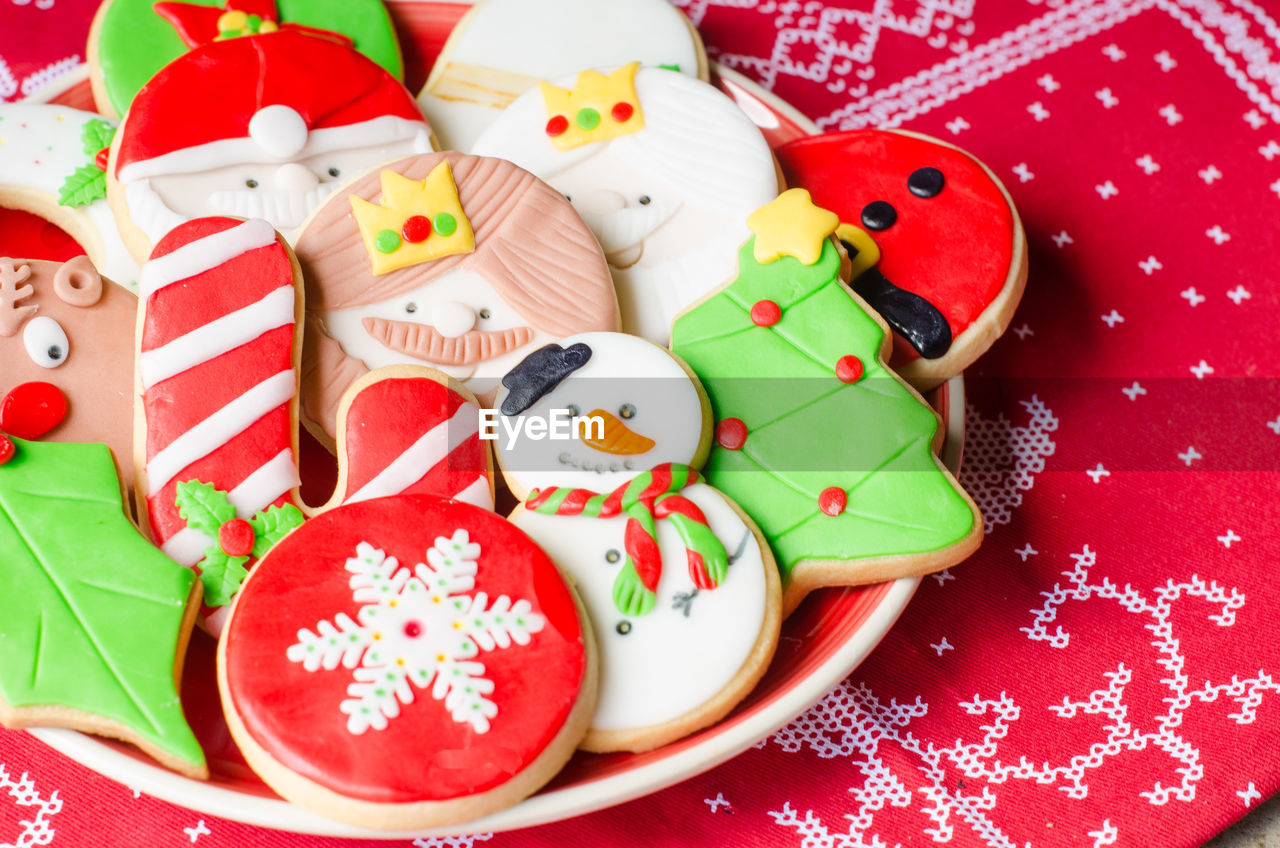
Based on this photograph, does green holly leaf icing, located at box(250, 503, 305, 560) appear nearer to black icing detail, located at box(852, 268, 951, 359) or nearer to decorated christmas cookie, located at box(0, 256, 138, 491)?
decorated christmas cookie, located at box(0, 256, 138, 491)

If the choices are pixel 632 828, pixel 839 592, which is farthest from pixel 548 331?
pixel 632 828

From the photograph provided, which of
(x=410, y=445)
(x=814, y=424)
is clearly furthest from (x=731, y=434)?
(x=410, y=445)

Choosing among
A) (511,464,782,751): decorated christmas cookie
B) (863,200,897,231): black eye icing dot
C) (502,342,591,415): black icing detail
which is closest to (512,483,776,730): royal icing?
(511,464,782,751): decorated christmas cookie

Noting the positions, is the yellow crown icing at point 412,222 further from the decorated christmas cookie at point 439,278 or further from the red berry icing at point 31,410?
the red berry icing at point 31,410

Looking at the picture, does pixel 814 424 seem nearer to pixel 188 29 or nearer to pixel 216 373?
pixel 216 373

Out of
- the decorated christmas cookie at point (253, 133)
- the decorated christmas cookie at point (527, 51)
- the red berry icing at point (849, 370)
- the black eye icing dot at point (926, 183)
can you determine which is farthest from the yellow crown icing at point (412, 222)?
the black eye icing dot at point (926, 183)

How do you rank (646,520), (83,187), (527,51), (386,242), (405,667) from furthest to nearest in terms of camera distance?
(527,51)
(83,187)
(386,242)
(646,520)
(405,667)

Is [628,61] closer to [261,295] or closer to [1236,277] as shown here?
[261,295]
